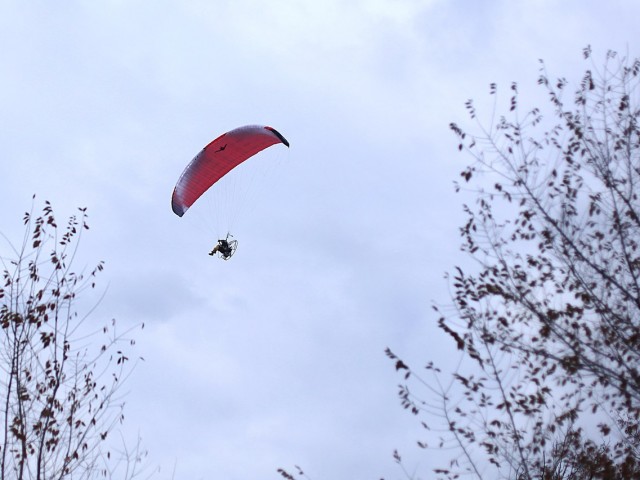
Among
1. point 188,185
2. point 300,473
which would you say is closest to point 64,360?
point 300,473

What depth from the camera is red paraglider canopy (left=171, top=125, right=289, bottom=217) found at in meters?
29.8

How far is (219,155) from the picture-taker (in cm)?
2998

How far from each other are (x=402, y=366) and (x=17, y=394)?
743 cm

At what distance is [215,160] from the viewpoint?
3008cm

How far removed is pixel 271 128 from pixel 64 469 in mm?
18342

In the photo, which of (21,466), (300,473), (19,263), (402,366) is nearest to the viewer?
(402,366)

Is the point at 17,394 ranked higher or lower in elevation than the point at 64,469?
higher

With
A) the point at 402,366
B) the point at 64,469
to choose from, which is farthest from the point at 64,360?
the point at 402,366

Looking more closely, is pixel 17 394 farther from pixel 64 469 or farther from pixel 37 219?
pixel 37 219

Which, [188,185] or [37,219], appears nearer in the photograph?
[37,219]

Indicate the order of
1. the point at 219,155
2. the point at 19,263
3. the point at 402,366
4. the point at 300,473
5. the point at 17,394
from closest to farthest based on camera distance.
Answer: the point at 402,366, the point at 300,473, the point at 17,394, the point at 19,263, the point at 219,155

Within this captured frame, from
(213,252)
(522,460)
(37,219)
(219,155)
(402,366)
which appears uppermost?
(219,155)

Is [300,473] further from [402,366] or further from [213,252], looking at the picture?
[213,252]

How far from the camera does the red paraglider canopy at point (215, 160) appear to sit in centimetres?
2984
